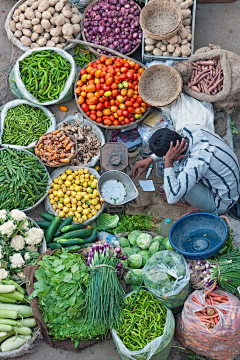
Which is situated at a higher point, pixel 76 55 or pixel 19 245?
pixel 76 55

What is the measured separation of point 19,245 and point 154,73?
235cm

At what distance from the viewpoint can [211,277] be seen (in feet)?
15.3

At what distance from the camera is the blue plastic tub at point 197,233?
4805 mm

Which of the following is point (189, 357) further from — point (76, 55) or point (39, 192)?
point (76, 55)

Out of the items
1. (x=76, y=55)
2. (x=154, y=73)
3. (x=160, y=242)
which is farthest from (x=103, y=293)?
(x=76, y=55)

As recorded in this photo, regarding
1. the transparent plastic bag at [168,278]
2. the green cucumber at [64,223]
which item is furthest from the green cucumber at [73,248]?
the transparent plastic bag at [168,278]

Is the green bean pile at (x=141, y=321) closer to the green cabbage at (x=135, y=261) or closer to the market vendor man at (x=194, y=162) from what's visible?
the green cabbage at (x=135, y=261)

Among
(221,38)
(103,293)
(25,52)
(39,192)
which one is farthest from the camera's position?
(221,38)

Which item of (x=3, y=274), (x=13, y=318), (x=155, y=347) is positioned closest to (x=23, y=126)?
(x=3, y=274)

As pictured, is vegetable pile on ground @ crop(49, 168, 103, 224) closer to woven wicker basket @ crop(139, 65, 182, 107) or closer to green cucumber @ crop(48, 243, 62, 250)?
green cucumber @ crop(48, 243, 62, 250)

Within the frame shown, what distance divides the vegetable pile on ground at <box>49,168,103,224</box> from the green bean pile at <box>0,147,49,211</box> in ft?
0.50

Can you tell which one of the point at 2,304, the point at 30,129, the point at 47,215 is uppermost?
the point at 30,129

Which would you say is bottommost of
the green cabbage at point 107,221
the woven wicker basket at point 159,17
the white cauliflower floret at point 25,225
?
the green cabbage at point 107,221

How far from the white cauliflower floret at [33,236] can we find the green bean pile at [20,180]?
1.13 feet
